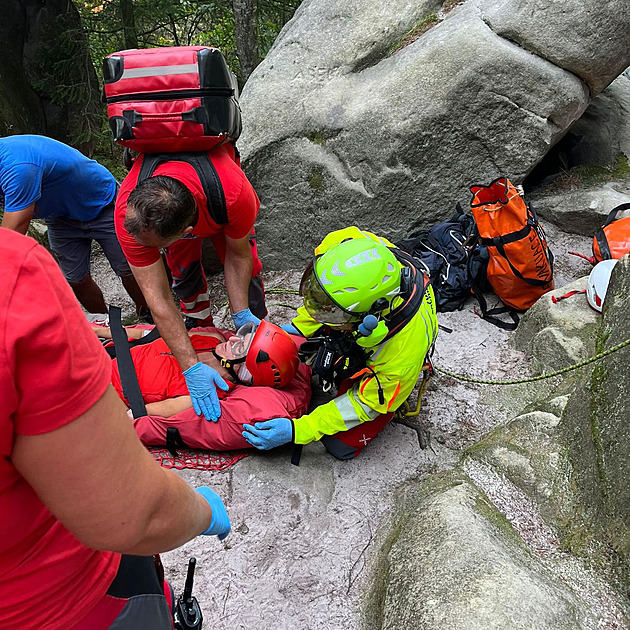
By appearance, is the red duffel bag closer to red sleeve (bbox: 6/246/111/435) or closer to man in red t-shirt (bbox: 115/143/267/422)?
man in red t-shirt (bbox: 115/143/267/422)

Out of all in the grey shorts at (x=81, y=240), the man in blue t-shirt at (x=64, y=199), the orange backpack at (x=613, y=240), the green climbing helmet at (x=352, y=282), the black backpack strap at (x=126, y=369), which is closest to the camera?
the green climbing helmet at (x=352, y=282)

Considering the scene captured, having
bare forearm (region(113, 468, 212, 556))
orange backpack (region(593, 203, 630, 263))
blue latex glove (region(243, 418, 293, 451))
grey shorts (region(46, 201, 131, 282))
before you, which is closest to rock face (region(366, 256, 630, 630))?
blue latex glove (region(243, 418, 293, 451))

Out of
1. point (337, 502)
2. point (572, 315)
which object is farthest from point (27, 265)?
point (572, 315)

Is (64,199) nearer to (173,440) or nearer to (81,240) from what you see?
(81,240)

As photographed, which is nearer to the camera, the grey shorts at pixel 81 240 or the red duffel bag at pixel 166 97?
the red duffel bag at pixel 166 97

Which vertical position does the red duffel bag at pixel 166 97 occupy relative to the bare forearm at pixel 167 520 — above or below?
above

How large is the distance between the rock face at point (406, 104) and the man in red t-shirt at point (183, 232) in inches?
65.6

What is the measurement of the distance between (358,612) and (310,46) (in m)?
5.75

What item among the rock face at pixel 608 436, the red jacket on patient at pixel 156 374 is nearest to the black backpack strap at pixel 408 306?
the rock face at pixel 608 436

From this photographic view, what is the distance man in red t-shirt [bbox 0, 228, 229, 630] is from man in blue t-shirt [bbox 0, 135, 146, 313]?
12.1 ft

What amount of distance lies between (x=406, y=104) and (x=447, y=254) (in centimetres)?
164

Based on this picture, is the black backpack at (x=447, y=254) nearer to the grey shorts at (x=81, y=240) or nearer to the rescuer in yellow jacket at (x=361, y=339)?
the rescuer in yellow jacket at (x=361, y=339)

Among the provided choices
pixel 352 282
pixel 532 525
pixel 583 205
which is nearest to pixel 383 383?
pixel 352 282

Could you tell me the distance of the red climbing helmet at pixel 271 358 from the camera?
3666mm
